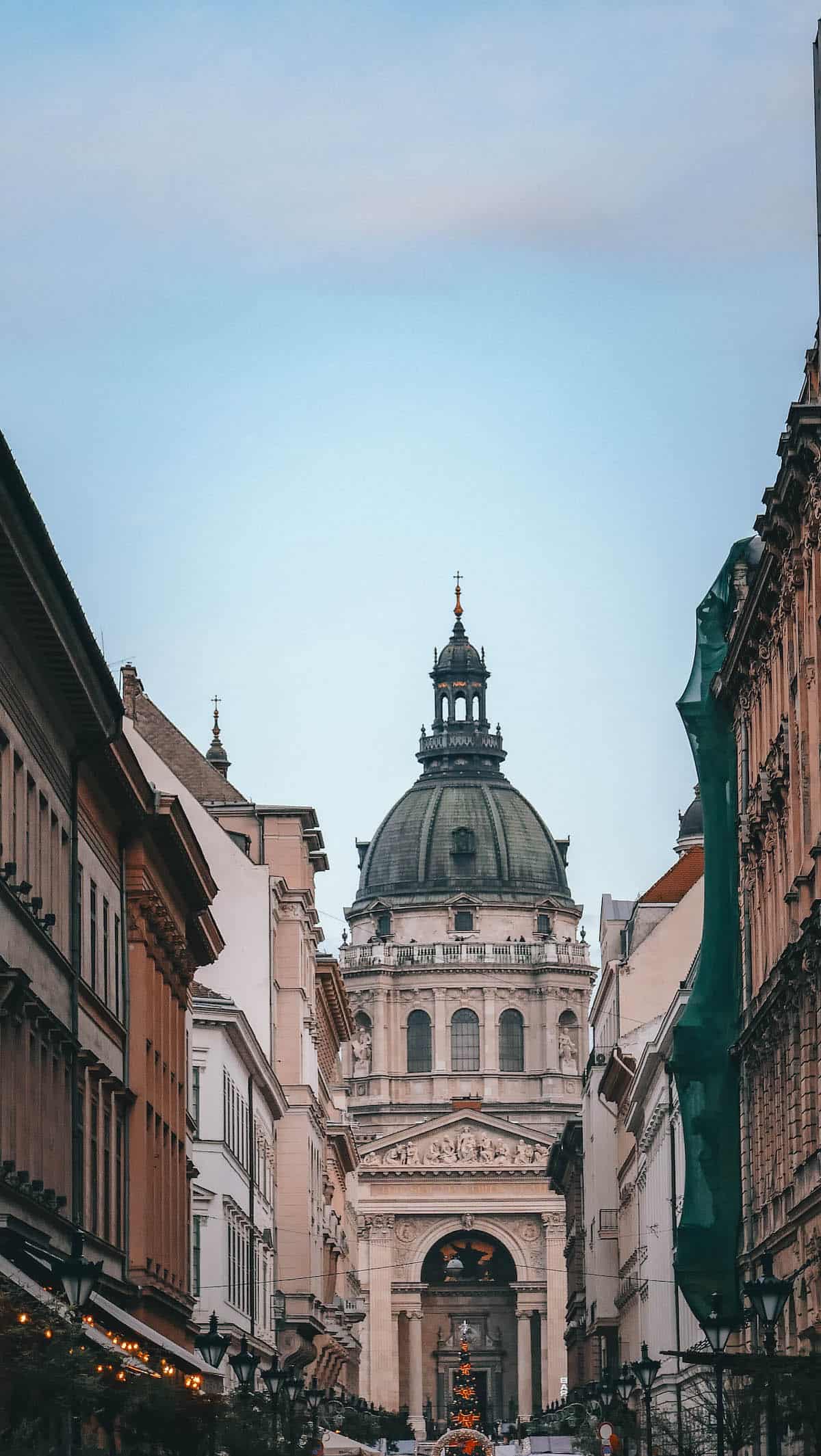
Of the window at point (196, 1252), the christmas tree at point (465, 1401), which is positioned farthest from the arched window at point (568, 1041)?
the window at point (196, 1252)

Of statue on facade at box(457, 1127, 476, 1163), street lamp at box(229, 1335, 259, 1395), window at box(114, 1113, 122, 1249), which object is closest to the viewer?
window at box(114, 1113, 122, 1249)

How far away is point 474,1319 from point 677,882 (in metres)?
111

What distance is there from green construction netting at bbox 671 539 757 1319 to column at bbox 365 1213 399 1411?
134640mm

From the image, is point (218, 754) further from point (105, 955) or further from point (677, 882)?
point (105, 955)

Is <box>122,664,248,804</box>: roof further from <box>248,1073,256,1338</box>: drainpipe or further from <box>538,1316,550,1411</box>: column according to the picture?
<box>538,1316,550,1411</box>: column

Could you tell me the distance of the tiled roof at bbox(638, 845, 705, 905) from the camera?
91688mm

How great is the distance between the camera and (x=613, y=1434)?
69.4 metres

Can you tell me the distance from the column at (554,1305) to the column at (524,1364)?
97cm

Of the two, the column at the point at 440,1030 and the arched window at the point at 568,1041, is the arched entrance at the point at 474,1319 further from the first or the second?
the arched window at the point at 568,1041

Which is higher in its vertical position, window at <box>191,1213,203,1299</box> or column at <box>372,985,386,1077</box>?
column at <box>372,985,386,1077</box>

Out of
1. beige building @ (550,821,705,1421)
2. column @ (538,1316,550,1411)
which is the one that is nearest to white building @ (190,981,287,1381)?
beige building @ (550,821,705,1421)

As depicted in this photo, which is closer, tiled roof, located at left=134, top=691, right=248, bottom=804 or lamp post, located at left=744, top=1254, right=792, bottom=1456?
lamp post, located at left=744, top=1254, right=792, bottom=1456

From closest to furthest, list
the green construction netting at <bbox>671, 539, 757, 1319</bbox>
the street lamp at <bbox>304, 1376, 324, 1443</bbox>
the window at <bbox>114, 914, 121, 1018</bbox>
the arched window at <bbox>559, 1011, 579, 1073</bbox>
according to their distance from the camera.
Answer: the window at <bbox>114, 914, 121, 1018</bbox>
the green construction netting at <bbox>671, 539, 757, 1319</bbox>
the street lamp at <bbox>304, 1376, 324, 1443</bbox>
the arched window at <bbox>559, 1011, 579, 1073</bbox>

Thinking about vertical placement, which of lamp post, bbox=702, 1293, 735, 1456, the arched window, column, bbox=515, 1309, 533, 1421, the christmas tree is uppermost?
the arched window
